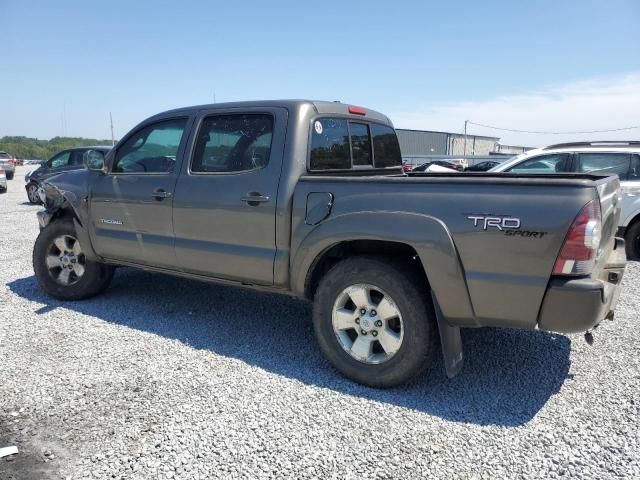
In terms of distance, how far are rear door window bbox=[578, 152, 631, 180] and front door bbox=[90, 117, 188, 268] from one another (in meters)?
6.10

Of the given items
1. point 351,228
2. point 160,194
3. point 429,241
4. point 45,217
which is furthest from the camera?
point 45,217

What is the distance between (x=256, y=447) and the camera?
2553 millimetres

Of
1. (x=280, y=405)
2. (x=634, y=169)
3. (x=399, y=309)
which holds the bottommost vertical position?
(x=280, y=405)

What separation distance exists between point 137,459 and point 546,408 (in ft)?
7.87

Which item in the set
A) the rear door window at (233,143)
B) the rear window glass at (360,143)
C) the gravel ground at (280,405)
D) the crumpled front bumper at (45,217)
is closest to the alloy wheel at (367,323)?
the gravel ground at (280,405)

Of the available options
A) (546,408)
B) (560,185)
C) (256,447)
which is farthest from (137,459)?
(560,185)

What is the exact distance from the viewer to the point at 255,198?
354cm

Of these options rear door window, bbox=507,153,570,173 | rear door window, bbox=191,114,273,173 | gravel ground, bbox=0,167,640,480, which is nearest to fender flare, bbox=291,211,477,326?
gravel ground, bbox=0,167,640,480

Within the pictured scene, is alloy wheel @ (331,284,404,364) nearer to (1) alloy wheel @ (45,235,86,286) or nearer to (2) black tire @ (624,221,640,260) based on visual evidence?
(1) alloy wheel @ (45,235,86,286)

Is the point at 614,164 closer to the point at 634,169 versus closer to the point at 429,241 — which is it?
the point at 634,169

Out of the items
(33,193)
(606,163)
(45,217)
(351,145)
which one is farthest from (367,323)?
(33,193)

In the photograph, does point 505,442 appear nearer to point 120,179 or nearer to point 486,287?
point 486,287

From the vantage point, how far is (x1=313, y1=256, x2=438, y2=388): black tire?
3014 millimetres

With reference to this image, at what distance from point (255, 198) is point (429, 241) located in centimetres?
137
